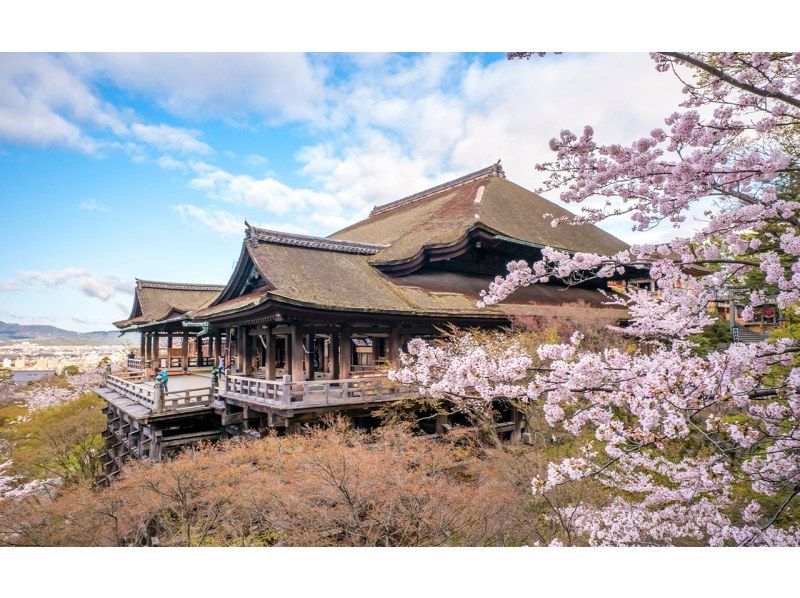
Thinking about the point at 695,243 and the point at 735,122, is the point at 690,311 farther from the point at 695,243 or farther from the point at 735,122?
the point at 735,122

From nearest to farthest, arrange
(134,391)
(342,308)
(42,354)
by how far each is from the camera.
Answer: (42,354), (342,308), (134,391)

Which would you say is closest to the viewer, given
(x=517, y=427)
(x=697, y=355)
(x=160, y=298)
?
(x=697, y=355)

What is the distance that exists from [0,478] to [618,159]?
915cm

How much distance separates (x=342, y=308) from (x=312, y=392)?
134cm

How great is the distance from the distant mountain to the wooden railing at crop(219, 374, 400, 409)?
2087 millimetres

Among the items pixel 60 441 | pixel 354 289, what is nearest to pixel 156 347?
pixel 60 441

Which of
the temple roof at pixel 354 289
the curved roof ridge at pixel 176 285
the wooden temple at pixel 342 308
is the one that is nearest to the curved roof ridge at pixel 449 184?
the wooden temple at pixel 342 308

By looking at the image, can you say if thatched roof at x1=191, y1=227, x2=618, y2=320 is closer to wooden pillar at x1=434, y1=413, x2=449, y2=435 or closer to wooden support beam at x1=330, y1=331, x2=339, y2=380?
wooden support beam at x1=330, y1=331, x2=339, y2=380

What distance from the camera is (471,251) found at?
8.98 meters

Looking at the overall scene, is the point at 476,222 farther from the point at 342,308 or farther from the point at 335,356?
the point at 335,356

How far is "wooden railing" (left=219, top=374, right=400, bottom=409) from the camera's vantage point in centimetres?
632

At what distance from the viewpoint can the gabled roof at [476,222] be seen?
29.9ft

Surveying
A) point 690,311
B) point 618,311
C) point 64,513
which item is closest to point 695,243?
point 690,311

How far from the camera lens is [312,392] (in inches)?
265
